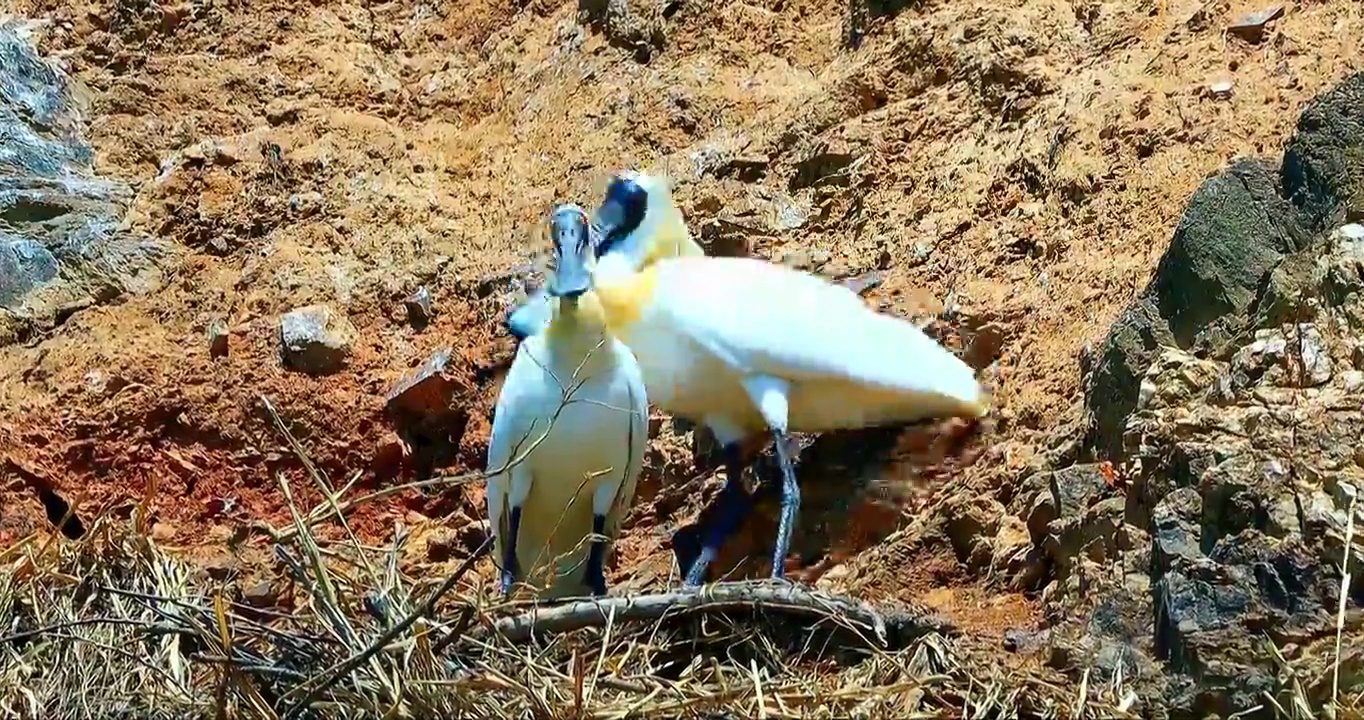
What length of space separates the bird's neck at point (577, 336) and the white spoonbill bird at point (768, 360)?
15.7 inches

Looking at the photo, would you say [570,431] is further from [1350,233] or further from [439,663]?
[1350,233]

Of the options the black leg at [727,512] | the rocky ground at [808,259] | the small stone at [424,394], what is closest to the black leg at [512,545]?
the rocky ground at [808,259]

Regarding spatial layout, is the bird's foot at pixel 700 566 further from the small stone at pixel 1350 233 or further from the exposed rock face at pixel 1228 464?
the small stone at pixel 1350 233

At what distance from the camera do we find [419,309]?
7512 mm

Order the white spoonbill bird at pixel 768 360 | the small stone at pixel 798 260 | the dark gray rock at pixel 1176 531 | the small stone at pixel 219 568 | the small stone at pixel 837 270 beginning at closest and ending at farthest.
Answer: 1. the dark gray rock at pixel 1176 531
2. the small stone at pixel 219 568
3. the white spoonbill bird at pixel 768 360
4. the small stone at pixel 837 270
5. the small stone at pixel 798 260

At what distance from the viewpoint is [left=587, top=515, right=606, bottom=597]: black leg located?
18.9ft

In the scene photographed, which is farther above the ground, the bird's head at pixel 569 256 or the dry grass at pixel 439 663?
the bird's head at pixel 569 256

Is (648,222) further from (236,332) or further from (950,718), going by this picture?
(950,718)

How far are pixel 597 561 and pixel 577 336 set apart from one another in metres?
0.67

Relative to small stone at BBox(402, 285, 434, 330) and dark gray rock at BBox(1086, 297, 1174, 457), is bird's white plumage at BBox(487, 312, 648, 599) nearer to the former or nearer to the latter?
dark gray rock at BBox(1086, 297, 1174, 457)

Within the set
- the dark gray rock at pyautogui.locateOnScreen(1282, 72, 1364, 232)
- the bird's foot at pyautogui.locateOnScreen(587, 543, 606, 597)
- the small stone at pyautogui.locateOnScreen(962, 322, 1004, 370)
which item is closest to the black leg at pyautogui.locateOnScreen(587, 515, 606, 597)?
the bird's foot at pyautogui.locateOnScreen(587, 543, 606, 597)

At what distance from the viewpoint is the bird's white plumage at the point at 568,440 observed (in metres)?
5.65

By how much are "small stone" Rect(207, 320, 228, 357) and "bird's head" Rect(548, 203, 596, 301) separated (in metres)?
2.02

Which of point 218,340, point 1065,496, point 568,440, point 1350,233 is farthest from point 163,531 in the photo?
point 1350,233
